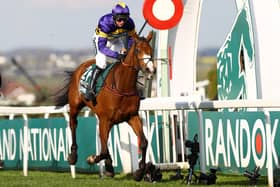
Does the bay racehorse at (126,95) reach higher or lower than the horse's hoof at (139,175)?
higher

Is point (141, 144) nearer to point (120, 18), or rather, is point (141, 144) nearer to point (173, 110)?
point (120, 18)

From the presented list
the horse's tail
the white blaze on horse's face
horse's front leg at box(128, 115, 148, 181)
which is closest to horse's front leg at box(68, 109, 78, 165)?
the horse's tail

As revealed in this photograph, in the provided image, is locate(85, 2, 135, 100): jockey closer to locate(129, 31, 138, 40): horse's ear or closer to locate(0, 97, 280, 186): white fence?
locate(129, 31, 138, 40): horse's ear

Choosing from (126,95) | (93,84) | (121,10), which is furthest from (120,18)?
(126,95)

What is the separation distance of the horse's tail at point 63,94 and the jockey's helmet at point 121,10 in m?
1.65

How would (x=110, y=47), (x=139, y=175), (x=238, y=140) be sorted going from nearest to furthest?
1. (x=139, y=175)
2. (x=238, y=140)
3. (x=110, y=47)

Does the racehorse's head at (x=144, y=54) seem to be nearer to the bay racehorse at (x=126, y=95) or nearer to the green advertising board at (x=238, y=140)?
the bay racehorse at (x=126, y=95)

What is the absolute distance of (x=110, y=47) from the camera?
36.1ft

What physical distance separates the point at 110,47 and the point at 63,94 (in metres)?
1.45

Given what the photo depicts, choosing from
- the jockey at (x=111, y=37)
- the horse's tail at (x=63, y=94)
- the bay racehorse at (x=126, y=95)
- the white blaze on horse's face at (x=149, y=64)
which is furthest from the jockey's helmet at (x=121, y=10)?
the horse's tail at (x=63, y=94)

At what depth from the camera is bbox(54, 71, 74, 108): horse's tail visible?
39.3 feet

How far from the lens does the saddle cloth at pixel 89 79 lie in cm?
1058

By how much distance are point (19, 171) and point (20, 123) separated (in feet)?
2.98

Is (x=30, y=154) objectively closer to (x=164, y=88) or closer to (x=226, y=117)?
(x=164, y=88)
